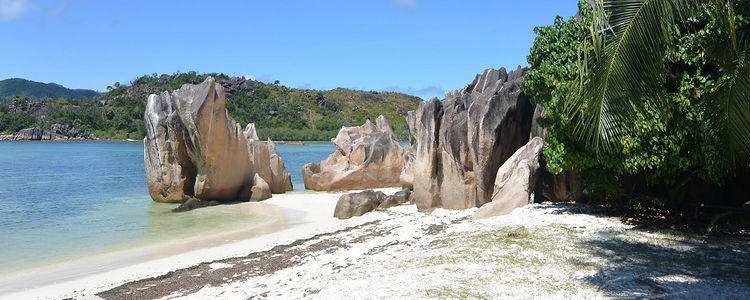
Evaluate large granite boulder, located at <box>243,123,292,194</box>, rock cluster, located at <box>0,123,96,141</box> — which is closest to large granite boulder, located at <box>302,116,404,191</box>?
large granite boulder, located at <box>243,123,292,194</box>

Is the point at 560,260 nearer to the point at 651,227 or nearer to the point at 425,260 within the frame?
the point at 425,260

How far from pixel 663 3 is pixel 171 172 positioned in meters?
18.7

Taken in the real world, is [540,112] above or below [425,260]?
above

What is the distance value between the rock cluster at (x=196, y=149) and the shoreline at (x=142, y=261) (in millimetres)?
4931

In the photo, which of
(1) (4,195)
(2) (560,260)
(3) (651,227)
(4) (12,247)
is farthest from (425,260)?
(1) (4,195)

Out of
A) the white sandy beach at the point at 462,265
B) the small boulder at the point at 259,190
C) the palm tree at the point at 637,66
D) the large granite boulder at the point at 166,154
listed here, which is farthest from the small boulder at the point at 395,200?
the palm tree at the point at 637,66

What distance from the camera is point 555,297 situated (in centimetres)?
650

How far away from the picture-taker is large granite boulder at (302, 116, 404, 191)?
81.5 ft

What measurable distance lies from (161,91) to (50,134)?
82.8ft

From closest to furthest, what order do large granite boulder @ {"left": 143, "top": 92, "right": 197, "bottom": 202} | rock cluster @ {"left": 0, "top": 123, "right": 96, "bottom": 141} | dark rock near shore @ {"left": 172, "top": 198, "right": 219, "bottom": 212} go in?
dark rock near shore @ {"left": 172, "top": 198, "right": 219, "bottom": 212}, large granite boulder @ {"left": 143, "top": 92, "right": 197, "bottom": 202}, rock cluster @ {"left": 0, "top": 123, "right": 96, "bottom": 141}

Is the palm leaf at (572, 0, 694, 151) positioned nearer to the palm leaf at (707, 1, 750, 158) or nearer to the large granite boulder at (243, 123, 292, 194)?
the palm leaf at (707, 1, 750, 158)

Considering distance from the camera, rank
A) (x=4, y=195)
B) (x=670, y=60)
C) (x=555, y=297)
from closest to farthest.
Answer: (x=555, y=297), (x=670, y=60), (x=4, y=195)

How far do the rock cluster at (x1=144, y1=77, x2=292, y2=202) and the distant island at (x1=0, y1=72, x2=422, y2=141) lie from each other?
71305 mm

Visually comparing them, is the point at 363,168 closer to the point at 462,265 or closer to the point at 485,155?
the point at 485,155
